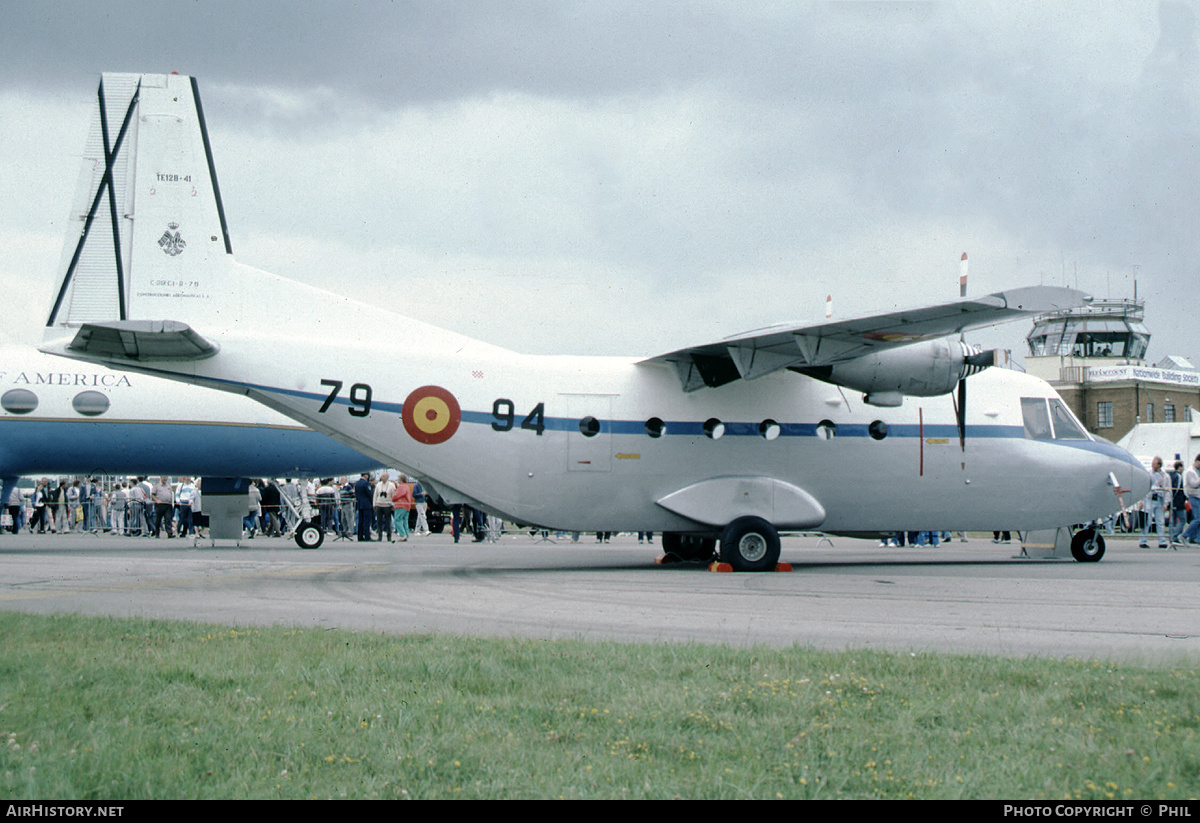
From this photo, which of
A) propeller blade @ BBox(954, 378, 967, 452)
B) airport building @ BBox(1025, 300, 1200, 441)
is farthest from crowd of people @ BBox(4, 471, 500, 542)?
airport building @ BBox(1025, 300, 1200, 441)

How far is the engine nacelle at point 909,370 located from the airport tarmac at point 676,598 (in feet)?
9.32

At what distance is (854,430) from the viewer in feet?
54.9

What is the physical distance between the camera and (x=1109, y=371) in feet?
294

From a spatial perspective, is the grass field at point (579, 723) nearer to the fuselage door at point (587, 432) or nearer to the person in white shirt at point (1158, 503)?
the fuselage door at point (587, 432)

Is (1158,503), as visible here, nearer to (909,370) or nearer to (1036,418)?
(1036,418)

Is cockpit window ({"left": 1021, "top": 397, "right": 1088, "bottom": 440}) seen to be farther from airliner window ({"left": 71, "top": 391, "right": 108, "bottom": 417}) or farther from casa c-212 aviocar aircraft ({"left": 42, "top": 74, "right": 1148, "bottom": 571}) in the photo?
airliner window ({"left": 71, "top": 391, "right": 108, "bottom": 417})

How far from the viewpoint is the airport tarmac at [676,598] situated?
336 inches

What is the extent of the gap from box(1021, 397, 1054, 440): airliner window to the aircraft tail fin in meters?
13.1

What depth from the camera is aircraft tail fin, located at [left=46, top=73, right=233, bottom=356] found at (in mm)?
14055

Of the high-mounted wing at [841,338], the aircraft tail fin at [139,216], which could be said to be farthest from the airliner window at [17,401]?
the high-mounted wing at [841,338]

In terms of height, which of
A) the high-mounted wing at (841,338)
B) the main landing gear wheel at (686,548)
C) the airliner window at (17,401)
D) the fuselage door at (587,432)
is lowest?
the main landing gear wheel at (686,548)

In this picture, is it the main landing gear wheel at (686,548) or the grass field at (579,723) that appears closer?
the grass field at (579,723)

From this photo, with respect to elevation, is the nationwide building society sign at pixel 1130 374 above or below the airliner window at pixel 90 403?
above

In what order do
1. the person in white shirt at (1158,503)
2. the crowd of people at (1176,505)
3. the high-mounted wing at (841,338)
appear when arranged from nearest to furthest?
1. the high-mounted wing at (841,338)
2. the crowd of people at (1176,505)
3. the person in white shirt at (1158,503)
